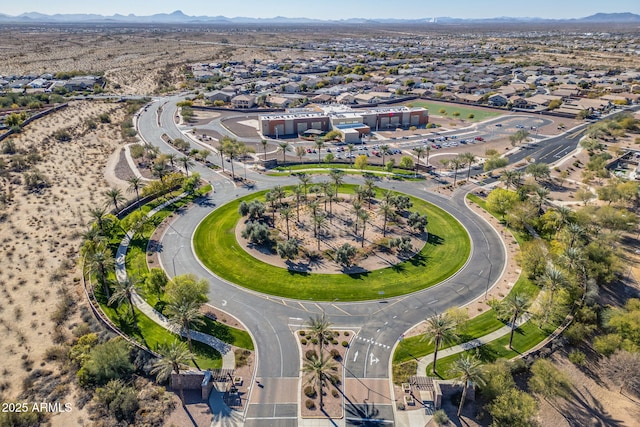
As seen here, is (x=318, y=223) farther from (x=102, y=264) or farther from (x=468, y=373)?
(x=468, y=373)

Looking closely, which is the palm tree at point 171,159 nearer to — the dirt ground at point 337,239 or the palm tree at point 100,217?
the palm tree at point 100,217

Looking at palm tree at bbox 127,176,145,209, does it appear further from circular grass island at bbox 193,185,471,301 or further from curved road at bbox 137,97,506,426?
circular grass island at bbox 193,185,471,301

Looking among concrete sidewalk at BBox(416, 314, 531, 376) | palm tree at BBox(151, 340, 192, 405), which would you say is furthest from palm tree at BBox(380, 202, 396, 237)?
palm tree at BBox(151, 340, 192, 405)

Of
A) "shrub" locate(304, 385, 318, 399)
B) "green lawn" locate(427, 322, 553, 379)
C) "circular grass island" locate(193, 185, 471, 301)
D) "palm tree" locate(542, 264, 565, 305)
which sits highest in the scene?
"palm tree" locate(542, 264, 565, 305)

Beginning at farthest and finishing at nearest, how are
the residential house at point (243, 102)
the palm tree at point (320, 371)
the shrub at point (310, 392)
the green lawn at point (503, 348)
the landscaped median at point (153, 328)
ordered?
the residential house at point (243, 102) < the landscaped median at point (153, 328) < the green lawn at point (503, 348) < the shrub at point (310, 392) < the palm tree at point (320, 371)

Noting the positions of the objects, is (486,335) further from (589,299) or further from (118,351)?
(118,351)

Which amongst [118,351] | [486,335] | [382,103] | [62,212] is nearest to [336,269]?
[486,335]

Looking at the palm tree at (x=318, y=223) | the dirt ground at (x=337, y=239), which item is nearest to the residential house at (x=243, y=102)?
the dirt ground at (x=337, y=239)
